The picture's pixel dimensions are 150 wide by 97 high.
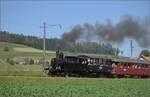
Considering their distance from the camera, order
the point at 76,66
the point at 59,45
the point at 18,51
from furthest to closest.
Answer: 1. the point at 18,51
2. the point at 59,45
3. the point at 76,66

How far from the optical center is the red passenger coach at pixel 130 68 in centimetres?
4772

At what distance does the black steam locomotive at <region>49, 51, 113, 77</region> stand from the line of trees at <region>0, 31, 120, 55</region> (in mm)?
7985

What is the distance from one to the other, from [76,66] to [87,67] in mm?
→ 1548

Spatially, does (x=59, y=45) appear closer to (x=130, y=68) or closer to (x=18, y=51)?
(x=130, y=68)

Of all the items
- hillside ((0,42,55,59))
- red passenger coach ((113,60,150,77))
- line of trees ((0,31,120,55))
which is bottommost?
red passenger coach ((113,60,150,77))

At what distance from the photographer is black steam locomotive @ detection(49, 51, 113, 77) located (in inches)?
1689

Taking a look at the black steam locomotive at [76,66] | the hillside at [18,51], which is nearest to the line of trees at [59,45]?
the hillside at [18,51]

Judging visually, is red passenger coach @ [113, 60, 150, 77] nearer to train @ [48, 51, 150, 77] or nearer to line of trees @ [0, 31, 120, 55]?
train @ [48, 51, 150, 77]

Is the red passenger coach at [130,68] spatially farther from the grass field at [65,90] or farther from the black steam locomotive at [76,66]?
the grass field at [65,90]

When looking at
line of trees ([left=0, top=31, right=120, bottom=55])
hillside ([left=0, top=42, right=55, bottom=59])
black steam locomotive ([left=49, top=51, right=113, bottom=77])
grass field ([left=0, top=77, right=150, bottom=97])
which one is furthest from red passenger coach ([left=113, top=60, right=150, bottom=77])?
hillside ([left=0, top=42, right=55, bottom=59])

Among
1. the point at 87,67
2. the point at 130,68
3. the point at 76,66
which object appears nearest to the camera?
the point at 76,66

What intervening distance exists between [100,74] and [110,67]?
1.70 m

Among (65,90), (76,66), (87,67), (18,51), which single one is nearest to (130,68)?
(87,67)

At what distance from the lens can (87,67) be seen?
4362cm
